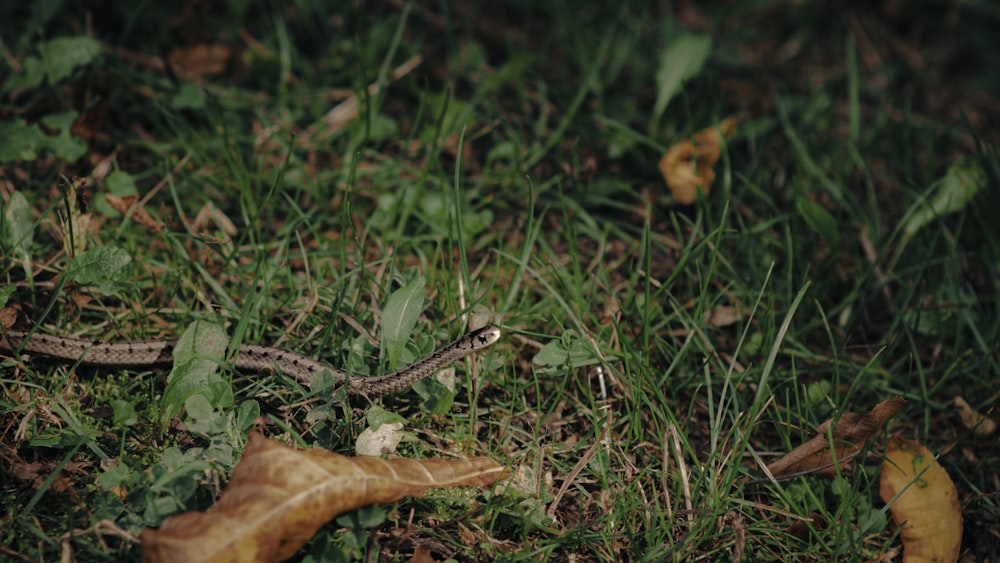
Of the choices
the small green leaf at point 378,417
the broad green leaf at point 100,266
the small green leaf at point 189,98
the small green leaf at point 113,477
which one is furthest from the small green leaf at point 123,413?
the small green leaf at point 189,98

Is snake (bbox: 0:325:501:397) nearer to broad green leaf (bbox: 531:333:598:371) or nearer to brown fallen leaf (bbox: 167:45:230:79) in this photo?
broad green leaf (bbox: 531:333:598:371)

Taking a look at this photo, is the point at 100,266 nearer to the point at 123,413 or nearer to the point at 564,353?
the point at 123,413

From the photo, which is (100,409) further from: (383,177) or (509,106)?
(509,106)

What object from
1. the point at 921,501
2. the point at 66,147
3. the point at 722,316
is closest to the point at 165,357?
the point at 66,147

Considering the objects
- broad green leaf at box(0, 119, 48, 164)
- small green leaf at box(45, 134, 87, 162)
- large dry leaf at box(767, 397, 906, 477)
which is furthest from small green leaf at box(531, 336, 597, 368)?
broad green leaf at box(0, 119, 48, 164)

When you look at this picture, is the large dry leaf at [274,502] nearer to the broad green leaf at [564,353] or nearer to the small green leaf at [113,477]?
the small green leaf at [113,477]

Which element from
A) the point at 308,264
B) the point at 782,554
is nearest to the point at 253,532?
the point at 308,264
